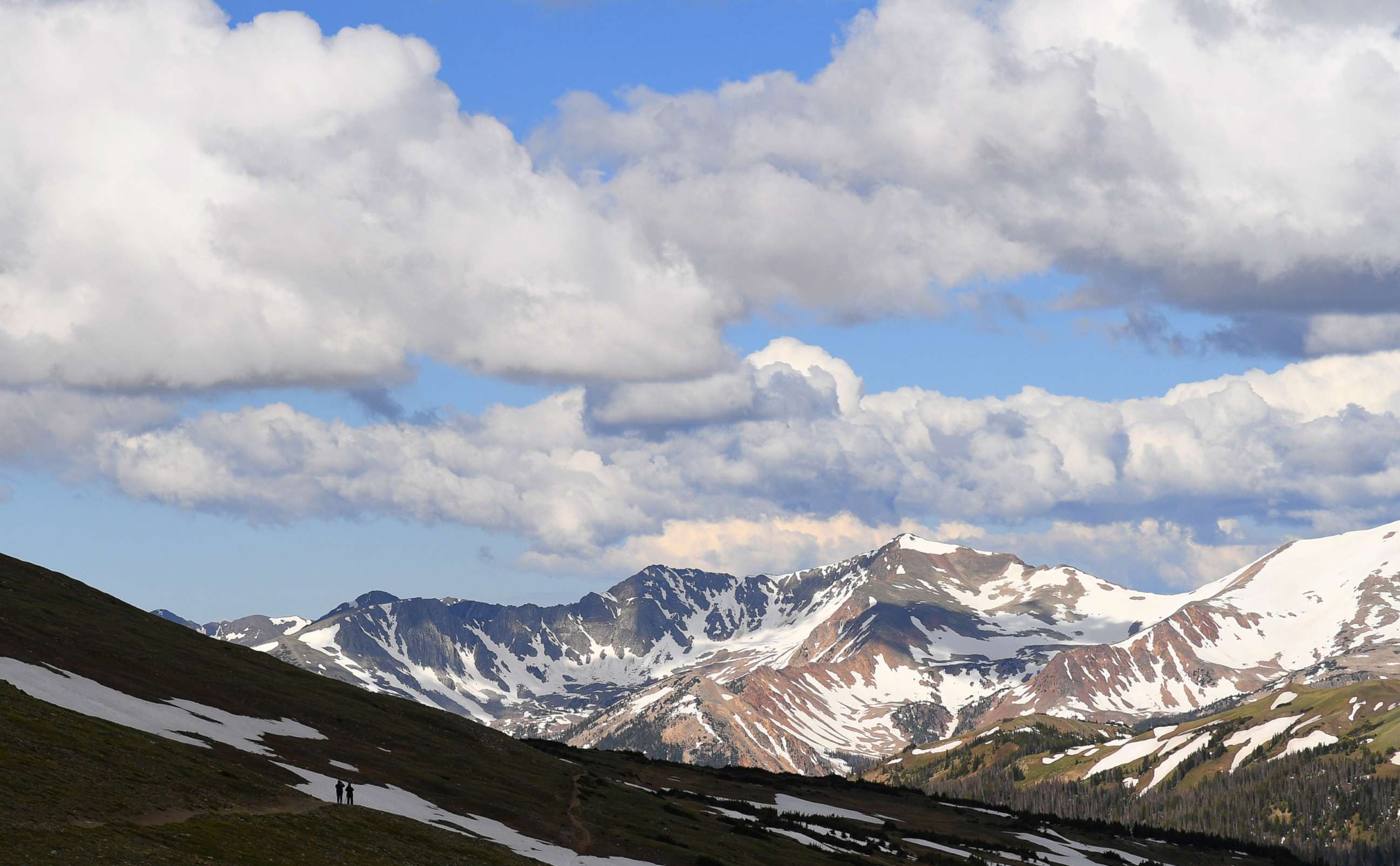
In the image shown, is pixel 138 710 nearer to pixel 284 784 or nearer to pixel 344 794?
pixel 284 784

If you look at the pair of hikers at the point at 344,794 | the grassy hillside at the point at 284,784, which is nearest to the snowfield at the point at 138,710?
the grassy hillside at the point at 284,784

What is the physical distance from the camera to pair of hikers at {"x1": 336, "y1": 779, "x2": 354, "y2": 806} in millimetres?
76125

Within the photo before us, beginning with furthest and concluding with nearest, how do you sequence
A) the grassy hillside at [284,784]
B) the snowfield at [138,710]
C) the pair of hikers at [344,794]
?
the snowfield at [138,710], the pair of hikers at [344,794], the grassy hillside at [284,784]

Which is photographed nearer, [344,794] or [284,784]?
[284,784]

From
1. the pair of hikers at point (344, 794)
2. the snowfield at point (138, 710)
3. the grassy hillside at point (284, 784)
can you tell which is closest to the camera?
the grassy hillside at point (284, 784)

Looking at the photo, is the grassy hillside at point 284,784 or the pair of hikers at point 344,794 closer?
the grassy hillside at point 284,784

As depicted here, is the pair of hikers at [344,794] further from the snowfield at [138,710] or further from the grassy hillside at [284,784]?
the snowfield at [138,710]

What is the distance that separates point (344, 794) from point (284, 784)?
3.66 meters

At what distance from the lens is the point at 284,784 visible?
77.4 m

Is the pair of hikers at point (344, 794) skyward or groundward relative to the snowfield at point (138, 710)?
groundward

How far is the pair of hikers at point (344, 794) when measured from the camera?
76.1 metres

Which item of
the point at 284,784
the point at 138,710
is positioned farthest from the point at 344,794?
the point at 138,710

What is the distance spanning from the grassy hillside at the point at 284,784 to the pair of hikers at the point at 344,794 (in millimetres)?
1297

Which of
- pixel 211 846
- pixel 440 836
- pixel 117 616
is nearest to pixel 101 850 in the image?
pixel 211 846
